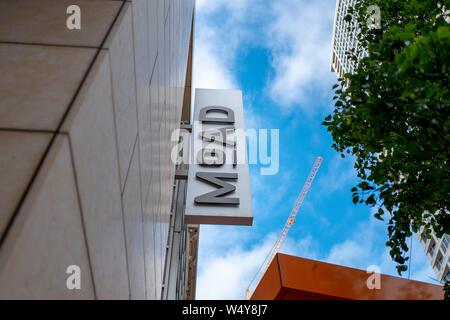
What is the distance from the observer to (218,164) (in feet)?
47.4

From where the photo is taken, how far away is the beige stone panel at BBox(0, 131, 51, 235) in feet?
6.33

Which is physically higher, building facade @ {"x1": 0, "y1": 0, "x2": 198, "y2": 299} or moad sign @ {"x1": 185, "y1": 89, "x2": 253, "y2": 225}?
moad sign @ {"x1": 185, "y1": 89, "x2": 253, "y2": 225}

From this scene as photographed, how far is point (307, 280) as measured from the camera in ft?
26.2

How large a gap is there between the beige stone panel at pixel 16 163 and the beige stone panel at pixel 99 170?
187mm

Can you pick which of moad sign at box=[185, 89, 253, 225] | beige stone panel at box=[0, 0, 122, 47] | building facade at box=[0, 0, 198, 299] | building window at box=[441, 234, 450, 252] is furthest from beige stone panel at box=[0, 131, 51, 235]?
building window at box=[441, 234, 450, 252]

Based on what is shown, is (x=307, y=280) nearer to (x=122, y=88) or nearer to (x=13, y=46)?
(x=122, y=88)

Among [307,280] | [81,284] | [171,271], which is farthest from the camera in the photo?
[171,271]

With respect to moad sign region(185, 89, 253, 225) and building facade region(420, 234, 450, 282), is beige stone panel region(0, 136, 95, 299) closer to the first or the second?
moad sign region(185, 89, 253, 225)

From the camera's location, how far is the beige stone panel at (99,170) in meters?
2.52

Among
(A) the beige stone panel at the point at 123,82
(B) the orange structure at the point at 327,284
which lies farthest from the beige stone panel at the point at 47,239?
(B) the orange structure at the point at 327,284

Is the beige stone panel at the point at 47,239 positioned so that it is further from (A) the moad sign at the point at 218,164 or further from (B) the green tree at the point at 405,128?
(A) the moad sign at the point at 218,164

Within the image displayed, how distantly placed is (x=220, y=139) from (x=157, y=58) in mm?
9526

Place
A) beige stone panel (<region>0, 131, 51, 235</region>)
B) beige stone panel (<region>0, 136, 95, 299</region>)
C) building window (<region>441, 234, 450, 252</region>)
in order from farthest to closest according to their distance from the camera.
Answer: building window (<region>441, 234, 450, 252</region>) → beige stone panel (<region>0, 131, 51, 235</region>) → beige stone panel (<region>0, 136, 95, 299</region>)
